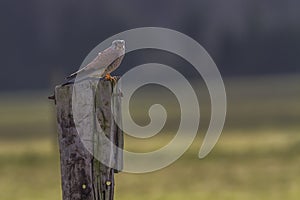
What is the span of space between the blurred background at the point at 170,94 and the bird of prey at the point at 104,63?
319 inches

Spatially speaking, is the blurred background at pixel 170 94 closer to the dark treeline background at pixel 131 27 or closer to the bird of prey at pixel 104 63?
the dark treeline background at pixel 131 27

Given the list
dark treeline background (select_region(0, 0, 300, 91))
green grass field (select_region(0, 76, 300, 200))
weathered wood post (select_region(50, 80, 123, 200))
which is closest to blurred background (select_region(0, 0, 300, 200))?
green grass field (select_region(0, 76, 300, 200))

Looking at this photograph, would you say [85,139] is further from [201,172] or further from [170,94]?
[170,94]

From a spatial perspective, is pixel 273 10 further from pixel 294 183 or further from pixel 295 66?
pixel 294 183

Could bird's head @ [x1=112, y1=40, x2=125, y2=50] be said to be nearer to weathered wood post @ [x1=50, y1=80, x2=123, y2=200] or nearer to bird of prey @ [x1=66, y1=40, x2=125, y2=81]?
bird of prey @ [x1=66, y1=40, x2=125, y2=81]

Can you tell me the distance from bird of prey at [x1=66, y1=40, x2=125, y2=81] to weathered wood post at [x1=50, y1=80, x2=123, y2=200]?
293 mm

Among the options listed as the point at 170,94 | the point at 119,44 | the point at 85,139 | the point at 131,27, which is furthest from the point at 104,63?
the point at 131,27

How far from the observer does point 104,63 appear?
6.00 metres

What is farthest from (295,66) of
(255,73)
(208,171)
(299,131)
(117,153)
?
(117,153)

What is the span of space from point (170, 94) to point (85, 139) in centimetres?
7030

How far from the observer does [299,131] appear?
33.6m

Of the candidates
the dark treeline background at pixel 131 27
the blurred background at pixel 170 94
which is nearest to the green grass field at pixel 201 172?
the blurred background at pixel 170 94

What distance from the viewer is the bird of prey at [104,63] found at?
5.71m

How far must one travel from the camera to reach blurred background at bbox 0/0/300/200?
1734cm
